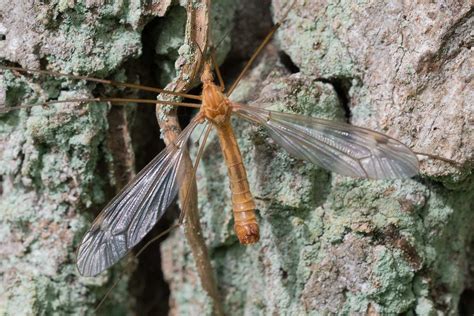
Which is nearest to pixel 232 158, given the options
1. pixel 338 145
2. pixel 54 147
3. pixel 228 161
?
pixel 228 161

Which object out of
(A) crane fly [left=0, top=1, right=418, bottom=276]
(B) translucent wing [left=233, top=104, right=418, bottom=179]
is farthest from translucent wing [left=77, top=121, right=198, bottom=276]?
(B) translucent wing [left=233, top=104, right=418, bottom=179]

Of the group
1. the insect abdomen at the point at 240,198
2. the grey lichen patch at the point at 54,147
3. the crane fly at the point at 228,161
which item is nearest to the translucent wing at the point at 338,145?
the crane fly at the point at 228,161

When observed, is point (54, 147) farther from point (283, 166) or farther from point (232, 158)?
point (283, 166)

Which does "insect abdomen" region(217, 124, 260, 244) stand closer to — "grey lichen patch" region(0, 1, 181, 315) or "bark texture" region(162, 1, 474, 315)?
"bark texture" region(162, 1, 474, 315)

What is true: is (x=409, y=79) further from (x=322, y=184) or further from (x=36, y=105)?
(x=36, y=105)

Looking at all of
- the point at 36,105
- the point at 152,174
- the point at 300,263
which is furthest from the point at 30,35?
the point at 300,263

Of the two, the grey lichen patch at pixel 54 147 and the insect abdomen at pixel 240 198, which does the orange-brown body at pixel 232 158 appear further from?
the grey lichen patch at pixel 54 147
